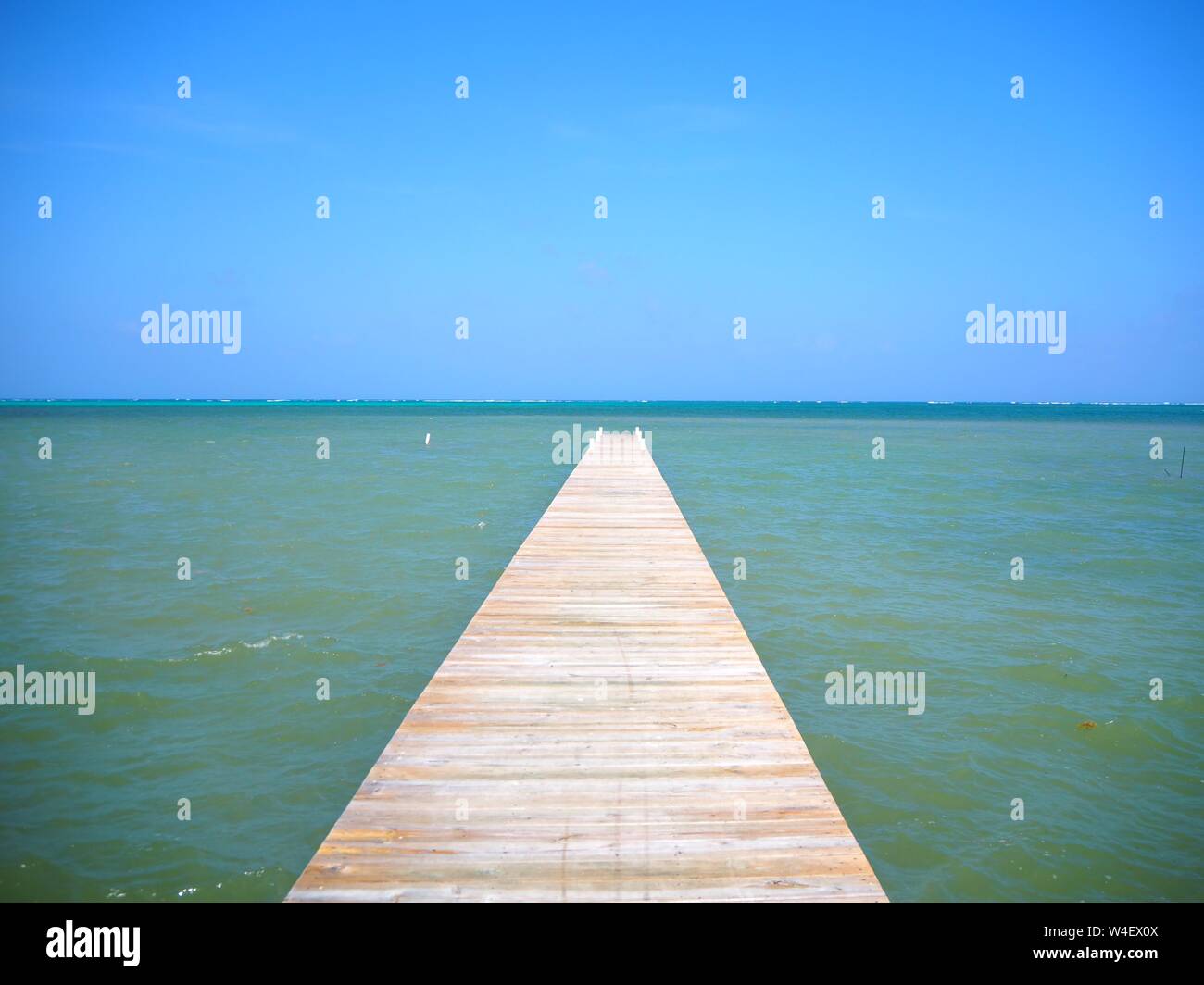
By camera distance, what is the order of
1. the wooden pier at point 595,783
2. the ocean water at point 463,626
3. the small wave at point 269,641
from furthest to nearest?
the small wave at point 269,641, the ocean water at point 463,626, the wooden pier at point 595,783

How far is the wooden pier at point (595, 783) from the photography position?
2.90 m

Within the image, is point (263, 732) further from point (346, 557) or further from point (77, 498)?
point (77, 498)

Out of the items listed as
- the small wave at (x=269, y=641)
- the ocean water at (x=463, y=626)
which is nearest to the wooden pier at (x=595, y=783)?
the ocean water at (x=463, y=626)

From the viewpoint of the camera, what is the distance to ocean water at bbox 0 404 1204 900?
165 inches

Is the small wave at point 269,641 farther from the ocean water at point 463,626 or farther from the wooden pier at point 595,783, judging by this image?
the wooden pier at point 595,783

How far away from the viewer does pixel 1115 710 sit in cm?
600

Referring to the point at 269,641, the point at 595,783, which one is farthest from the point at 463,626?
the point at 595,783

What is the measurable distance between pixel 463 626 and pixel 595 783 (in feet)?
15.3

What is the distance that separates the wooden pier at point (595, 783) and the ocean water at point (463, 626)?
943 millimetres

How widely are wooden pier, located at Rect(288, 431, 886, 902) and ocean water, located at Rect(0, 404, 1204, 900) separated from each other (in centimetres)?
94

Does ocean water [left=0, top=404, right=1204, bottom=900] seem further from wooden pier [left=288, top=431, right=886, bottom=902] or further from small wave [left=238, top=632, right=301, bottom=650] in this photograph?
wooden pier [left=288, top=431, right=886, bottom=902]

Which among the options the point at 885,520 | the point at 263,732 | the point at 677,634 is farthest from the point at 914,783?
the point at 885,520

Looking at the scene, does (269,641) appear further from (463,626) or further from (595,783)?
(595,783)

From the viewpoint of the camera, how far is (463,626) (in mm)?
8086
